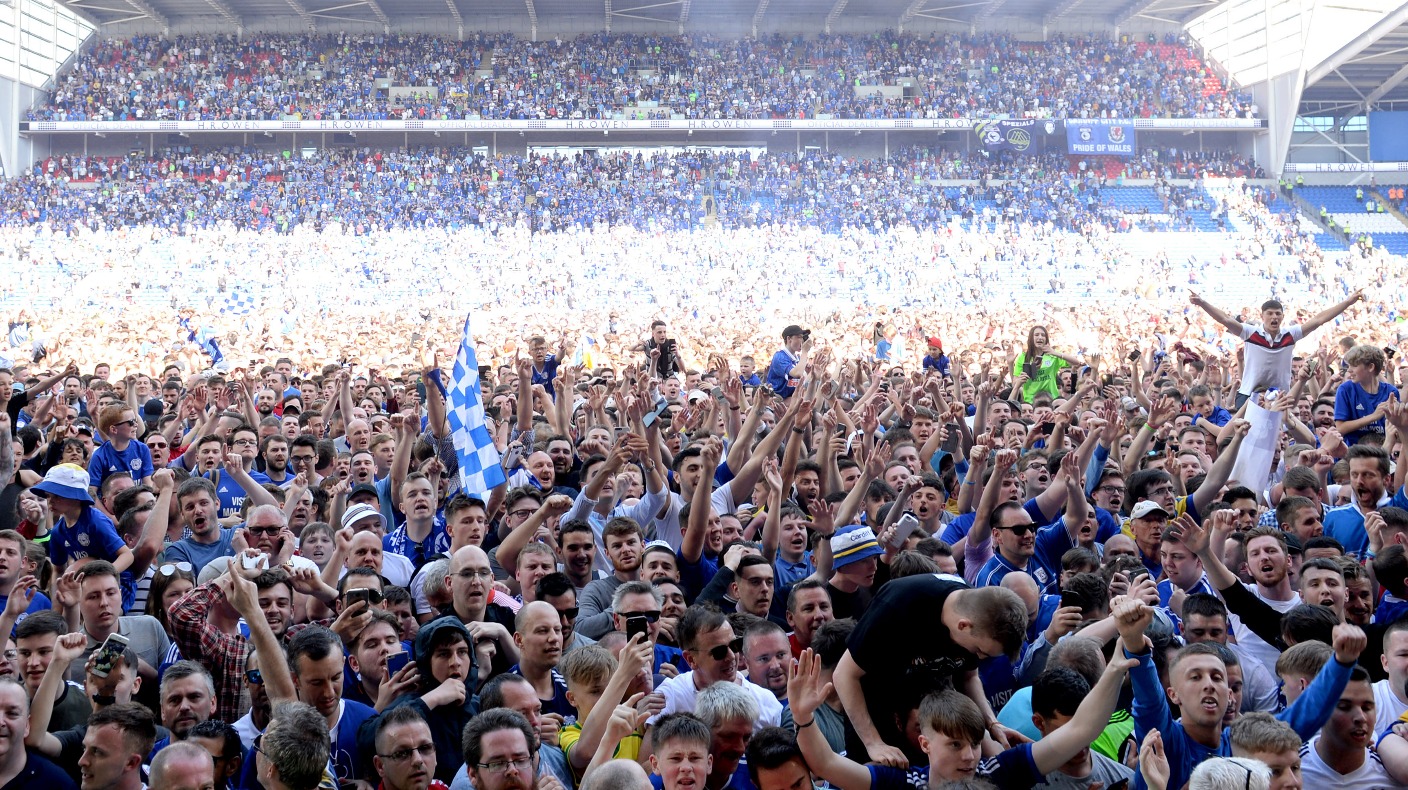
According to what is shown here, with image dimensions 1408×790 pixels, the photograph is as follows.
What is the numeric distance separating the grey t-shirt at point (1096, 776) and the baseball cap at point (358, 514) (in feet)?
11.4

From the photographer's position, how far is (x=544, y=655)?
15.5 feet

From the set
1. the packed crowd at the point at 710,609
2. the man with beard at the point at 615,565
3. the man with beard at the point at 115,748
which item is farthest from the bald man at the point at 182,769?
the man with beard at the point at 615,565

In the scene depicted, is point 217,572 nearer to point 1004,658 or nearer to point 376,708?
point 376,708

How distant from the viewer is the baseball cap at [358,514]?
606cm

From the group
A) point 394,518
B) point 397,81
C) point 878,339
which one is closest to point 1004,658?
point 394,518

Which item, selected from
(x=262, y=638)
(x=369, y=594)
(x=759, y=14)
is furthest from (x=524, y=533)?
(x=759, y=14)

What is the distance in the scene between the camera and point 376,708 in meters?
→ 4.54

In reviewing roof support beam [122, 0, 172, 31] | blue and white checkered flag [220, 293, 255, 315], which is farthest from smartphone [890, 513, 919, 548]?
roof support beam [122, 0, 172, 31]

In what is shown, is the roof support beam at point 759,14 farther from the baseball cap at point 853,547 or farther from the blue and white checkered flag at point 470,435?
the baseball cap at point 853,547

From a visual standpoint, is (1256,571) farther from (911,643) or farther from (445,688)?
(445,688)

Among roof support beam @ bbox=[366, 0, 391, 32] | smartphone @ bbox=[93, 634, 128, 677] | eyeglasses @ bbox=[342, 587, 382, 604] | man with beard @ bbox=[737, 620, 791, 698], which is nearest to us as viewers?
smartphone @ bbox=[93, 634, 128, 677]

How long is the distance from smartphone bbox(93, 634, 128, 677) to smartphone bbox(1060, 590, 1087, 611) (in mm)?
3489

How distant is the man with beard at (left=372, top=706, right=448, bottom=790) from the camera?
400 centimetres

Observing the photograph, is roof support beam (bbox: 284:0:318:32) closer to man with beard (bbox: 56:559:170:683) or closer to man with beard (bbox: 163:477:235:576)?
man with beard (bbox: 163:477:235:576)
